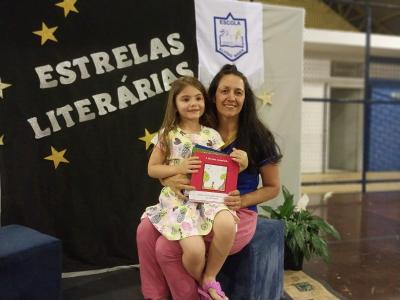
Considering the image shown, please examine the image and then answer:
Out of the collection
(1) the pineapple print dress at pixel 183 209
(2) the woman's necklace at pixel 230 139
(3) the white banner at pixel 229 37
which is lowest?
(1) the pineapple print dress at pixel 183 209

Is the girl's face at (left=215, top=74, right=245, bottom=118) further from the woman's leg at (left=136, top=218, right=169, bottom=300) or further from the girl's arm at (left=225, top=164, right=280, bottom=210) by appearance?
the woman's leg at (left=136, top=218, right=169, bottom=300)

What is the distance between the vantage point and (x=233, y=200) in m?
1.93

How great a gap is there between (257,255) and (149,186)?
1264 mm

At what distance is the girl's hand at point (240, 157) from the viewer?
6.20 ft

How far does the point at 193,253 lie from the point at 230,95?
81 cm

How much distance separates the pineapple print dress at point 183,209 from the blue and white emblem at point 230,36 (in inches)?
55.7

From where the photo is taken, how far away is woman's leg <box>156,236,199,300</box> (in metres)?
1.89

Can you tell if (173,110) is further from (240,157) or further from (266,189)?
(266,189)

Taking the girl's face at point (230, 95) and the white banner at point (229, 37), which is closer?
the girl's face at point (230, 95)

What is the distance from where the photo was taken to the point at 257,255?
6.56 ft

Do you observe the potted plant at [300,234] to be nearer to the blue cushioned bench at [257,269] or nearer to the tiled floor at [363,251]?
the tiled floor at [363,251]

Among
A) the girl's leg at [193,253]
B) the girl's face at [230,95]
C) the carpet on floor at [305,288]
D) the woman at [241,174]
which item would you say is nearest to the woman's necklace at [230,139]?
the woman at [241,174]

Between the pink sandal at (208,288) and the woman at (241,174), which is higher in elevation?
the woman at (241,174)

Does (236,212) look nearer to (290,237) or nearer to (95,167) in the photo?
(290,237)
